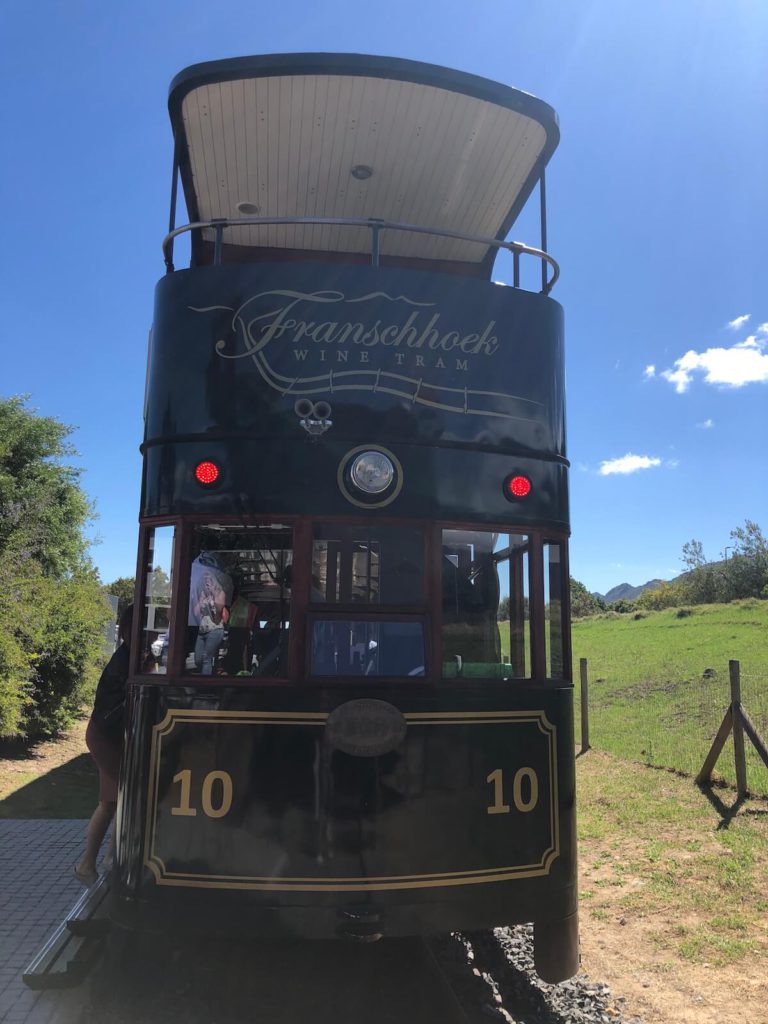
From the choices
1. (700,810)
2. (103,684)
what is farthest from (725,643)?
(103,684)

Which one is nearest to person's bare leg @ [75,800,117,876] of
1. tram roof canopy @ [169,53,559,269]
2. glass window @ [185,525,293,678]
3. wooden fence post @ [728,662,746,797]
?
glass window @ [185,525,293,678]

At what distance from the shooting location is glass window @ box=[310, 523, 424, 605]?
3.70 metres

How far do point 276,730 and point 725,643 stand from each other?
2624 cm

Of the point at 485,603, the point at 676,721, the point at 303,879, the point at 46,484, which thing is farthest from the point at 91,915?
the point at 46,484

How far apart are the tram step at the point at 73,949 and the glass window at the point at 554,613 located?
2.78 meters

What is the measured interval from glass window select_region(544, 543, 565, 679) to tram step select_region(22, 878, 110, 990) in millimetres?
2776

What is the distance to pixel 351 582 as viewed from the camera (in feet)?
12.8

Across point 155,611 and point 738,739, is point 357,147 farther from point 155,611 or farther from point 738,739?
point 738,739

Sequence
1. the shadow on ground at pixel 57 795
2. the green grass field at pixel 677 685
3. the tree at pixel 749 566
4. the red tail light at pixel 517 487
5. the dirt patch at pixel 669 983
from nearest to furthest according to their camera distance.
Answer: the red tail light at pixel 517 487 → the dirt patch at pixel 669 983 → the shadow on ground at pixel 57 795 → the green grass field at pixel 677 685 → the tree at pixel 749 566

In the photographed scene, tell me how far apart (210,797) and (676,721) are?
12339 mm

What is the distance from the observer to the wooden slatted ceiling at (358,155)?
4090mm

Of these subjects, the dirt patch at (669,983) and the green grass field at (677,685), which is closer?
the dirt patch at (669,983)

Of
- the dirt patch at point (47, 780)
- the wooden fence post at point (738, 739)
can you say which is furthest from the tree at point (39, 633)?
the wooden fence post at point (738, 739)

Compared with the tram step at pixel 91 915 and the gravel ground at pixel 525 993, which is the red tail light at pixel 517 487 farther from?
the tram step at pixel 91 915
